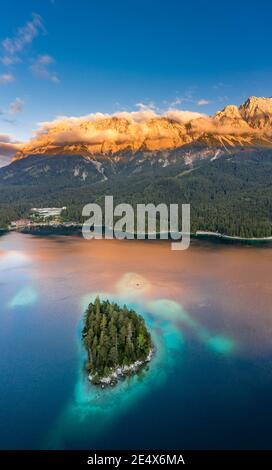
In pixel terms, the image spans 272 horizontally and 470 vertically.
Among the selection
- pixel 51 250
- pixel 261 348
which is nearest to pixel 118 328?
pixel 261 348

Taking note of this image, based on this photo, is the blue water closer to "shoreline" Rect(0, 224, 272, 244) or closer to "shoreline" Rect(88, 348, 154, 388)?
"shoreline" Rect(88, 348, 154, 388)

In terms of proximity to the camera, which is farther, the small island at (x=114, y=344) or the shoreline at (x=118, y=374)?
the small island at (x=114, y=344)

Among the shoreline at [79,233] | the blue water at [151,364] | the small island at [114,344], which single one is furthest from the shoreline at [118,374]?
the shoreline at [79,233]

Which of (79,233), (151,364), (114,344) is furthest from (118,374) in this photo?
(79,233)

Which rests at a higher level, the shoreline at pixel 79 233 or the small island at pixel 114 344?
the shoreline at pixel 79 233

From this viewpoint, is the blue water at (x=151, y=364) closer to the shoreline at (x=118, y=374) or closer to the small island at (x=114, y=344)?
the shoreline at (x=118, y=374)
